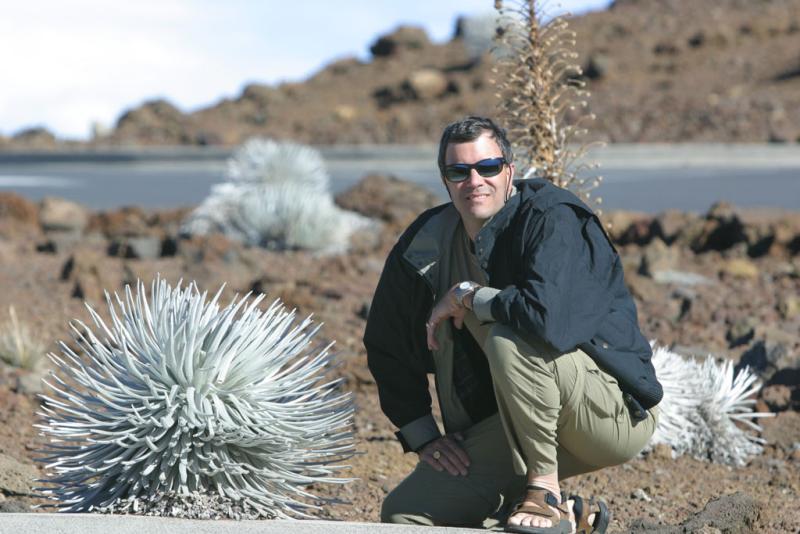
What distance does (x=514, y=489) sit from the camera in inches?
154

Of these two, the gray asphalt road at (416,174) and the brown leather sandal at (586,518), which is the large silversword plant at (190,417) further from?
the gray asphalt road at (416,174)

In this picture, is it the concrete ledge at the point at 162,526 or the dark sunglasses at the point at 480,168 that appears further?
the dark sunglasses at the point at 480,168

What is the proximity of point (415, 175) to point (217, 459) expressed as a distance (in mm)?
17771

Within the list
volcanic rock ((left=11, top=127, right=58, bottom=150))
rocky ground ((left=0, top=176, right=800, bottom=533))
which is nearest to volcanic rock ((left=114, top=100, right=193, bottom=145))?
volcanic rock ((left=11, top=127, right=58, bottom=150))

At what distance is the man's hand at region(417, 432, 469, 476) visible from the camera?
3906mm

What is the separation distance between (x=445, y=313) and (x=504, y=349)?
0.28 m

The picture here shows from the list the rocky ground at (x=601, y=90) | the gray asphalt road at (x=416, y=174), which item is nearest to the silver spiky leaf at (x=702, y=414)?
the gray asphalt road at (x=416, y=174)

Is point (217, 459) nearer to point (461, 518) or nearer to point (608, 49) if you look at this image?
point (461, 518)

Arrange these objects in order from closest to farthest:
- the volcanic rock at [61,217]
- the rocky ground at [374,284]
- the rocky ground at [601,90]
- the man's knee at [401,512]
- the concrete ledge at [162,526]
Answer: the concrete ledge at [162,526] < the man's knee at [401,512] < the rocky ground at [374,284] < the volcanic rock at [61,217] < the rocky ground at [601,90]

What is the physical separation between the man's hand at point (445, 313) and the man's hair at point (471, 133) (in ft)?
1.23

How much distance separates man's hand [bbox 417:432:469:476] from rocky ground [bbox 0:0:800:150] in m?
24.4

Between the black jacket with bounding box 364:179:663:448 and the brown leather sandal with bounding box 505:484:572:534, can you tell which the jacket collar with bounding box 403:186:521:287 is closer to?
the black jacket with bounding box 364:179:663:448

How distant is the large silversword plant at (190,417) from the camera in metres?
3.72

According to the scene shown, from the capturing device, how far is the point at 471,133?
3.74 m
